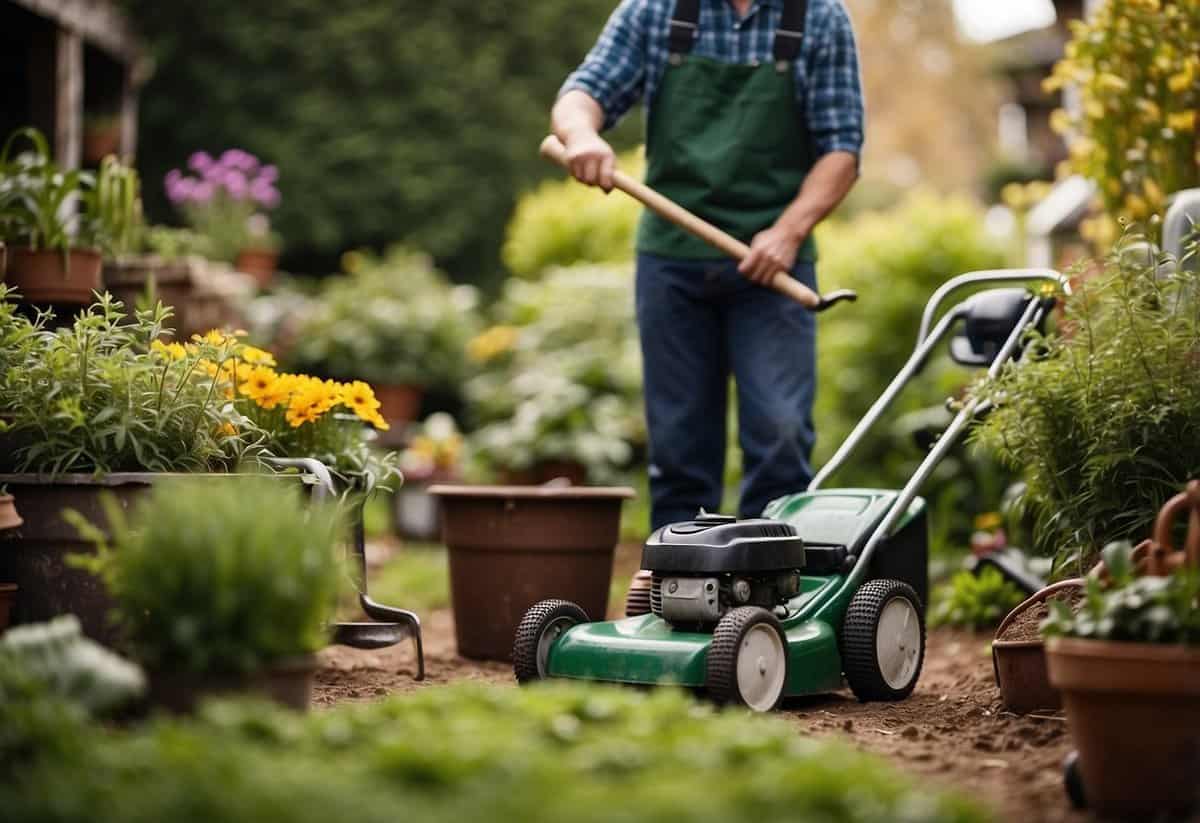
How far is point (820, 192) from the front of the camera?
13.9 ft

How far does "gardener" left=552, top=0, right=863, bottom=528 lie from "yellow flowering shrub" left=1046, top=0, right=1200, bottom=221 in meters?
→ 1.24

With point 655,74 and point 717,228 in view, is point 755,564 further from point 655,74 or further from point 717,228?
point 655,74

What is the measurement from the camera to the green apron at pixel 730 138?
4305 millimetres

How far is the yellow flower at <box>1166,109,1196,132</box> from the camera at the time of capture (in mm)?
4914

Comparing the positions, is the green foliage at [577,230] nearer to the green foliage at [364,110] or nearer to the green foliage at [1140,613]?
the green foliage at [364,110]

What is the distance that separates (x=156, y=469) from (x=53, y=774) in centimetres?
116

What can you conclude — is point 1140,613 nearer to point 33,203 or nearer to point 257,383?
point 257,383

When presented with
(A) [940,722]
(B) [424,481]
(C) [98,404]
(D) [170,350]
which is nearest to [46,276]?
(D) [170,350]

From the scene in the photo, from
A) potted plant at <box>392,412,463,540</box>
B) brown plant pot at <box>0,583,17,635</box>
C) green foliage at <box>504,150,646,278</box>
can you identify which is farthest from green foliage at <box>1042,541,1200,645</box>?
green foliage at <box>504,150,646,278</box>

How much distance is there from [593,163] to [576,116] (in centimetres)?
30

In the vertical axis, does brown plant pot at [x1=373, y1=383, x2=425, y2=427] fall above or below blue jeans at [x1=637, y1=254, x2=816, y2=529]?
above

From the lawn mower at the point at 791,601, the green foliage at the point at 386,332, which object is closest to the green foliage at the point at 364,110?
the green foliage at the point at 386,332

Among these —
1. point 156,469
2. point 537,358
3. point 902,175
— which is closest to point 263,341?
point 537,358

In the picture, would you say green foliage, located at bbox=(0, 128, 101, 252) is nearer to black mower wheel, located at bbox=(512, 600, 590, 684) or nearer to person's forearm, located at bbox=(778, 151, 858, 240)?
black mower wheel, located at bbox=(512, 600, 590, 684)
